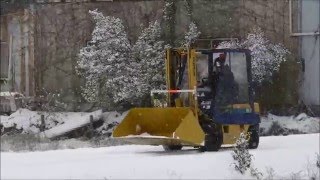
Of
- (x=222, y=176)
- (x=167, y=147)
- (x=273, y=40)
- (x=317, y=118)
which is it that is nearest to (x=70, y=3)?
(x=273, y=40)

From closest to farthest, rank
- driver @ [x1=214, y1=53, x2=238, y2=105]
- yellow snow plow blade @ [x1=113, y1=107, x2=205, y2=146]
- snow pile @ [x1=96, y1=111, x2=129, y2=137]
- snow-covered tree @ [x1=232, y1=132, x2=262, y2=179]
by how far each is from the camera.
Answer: snow-covered tree @ [x1=232, y1=132, x2=262, y2=179]
yellow snow plow blade @ [x1=113, y1=107, x2=205, y2=146]
driver @ [x1=214, y1=53, x2=238, y2=105]
snow pile @ [x1=96, y1=111, x2=129, y2=137]

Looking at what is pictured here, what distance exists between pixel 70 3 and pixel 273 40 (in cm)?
569

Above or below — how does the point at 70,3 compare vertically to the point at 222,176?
above

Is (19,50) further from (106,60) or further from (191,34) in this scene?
(191,34)

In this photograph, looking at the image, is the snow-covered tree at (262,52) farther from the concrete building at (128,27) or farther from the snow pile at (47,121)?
the snow pile at (47,121)

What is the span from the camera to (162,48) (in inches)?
742

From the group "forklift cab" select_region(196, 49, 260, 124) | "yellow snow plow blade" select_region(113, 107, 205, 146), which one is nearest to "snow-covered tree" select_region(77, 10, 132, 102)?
"forklift cab" select_region(196, 49, 260, 124)

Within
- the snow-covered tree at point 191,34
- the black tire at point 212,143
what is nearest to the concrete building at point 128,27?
the snow-covered tree at point 191,34

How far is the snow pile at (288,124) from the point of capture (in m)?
18.0

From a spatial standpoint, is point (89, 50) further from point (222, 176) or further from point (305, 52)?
point (222, 176)

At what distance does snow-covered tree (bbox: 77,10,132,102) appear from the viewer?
19.0 metres

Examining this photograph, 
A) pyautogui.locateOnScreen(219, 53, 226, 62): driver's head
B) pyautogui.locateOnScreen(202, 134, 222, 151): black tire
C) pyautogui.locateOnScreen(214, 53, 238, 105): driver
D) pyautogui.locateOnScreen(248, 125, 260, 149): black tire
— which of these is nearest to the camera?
pyautogui.locateOnScreen(202, 134, 222, 151): black tire

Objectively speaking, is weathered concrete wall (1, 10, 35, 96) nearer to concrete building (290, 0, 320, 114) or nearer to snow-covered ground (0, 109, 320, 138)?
snow-covered ground (0, 109, 320, 138)

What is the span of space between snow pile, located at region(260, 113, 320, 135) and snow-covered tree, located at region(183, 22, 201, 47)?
267 cm
